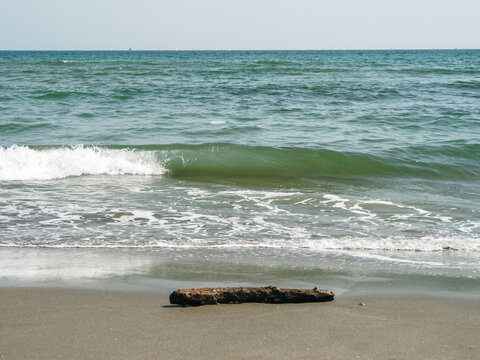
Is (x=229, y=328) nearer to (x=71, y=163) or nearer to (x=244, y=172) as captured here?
(x=244, y=172)

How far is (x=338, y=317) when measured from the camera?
11.7ft

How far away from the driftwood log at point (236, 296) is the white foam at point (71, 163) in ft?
21.9

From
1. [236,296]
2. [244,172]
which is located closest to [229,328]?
[236,296]

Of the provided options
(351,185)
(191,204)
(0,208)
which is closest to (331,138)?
(351,185)

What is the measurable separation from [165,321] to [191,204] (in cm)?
404

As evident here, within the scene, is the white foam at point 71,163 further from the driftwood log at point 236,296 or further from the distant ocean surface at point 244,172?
the driftwood log at point 236,296

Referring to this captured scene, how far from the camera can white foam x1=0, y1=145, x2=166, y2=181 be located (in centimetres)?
986

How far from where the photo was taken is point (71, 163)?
33.7ft

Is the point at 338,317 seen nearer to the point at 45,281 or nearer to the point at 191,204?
the point at 45,281

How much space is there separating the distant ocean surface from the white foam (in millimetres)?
35

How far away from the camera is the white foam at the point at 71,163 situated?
9859mm

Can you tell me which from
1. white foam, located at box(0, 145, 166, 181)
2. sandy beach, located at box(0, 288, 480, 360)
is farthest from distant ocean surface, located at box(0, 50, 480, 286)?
sandy beach, located at box(0, 288, 480, 360)

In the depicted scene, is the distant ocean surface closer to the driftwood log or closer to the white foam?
the white foam

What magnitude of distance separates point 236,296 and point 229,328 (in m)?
0.42
